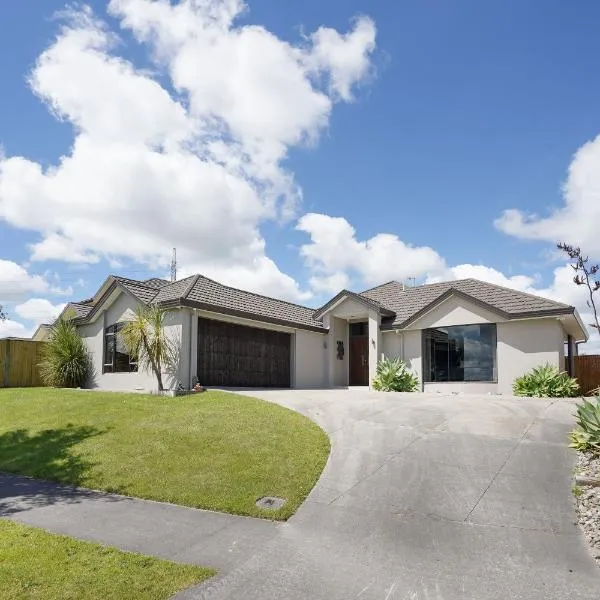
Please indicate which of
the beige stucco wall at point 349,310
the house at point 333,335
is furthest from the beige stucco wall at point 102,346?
the beige stucco wall at point 349,310

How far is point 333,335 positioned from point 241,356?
5.87 meters

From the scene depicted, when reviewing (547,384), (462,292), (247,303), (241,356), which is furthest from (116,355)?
(547,384)

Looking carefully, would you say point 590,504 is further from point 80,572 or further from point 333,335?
point 333,335

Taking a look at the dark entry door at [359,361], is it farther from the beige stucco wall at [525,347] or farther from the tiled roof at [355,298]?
the beige stucco wall at [525,347]

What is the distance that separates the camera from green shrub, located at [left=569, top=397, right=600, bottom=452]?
9.55 m

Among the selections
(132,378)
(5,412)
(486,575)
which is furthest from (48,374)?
(486,575)

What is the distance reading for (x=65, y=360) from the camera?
69.1 ft

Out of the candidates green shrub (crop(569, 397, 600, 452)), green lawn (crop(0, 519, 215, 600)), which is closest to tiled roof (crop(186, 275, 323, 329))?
green lawn (crop(0, 519, 215, 600))

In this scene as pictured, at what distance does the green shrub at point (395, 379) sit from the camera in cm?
2039

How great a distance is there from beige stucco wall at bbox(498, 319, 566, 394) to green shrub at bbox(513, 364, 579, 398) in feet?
2.18

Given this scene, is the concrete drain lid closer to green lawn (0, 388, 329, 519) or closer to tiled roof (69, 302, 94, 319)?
green lawn (0, 388, 329, 519)

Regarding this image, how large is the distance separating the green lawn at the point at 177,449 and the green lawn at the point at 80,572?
208 cm

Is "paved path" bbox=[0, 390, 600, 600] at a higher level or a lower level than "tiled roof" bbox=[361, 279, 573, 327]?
lower

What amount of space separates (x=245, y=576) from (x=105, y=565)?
5.07ft
